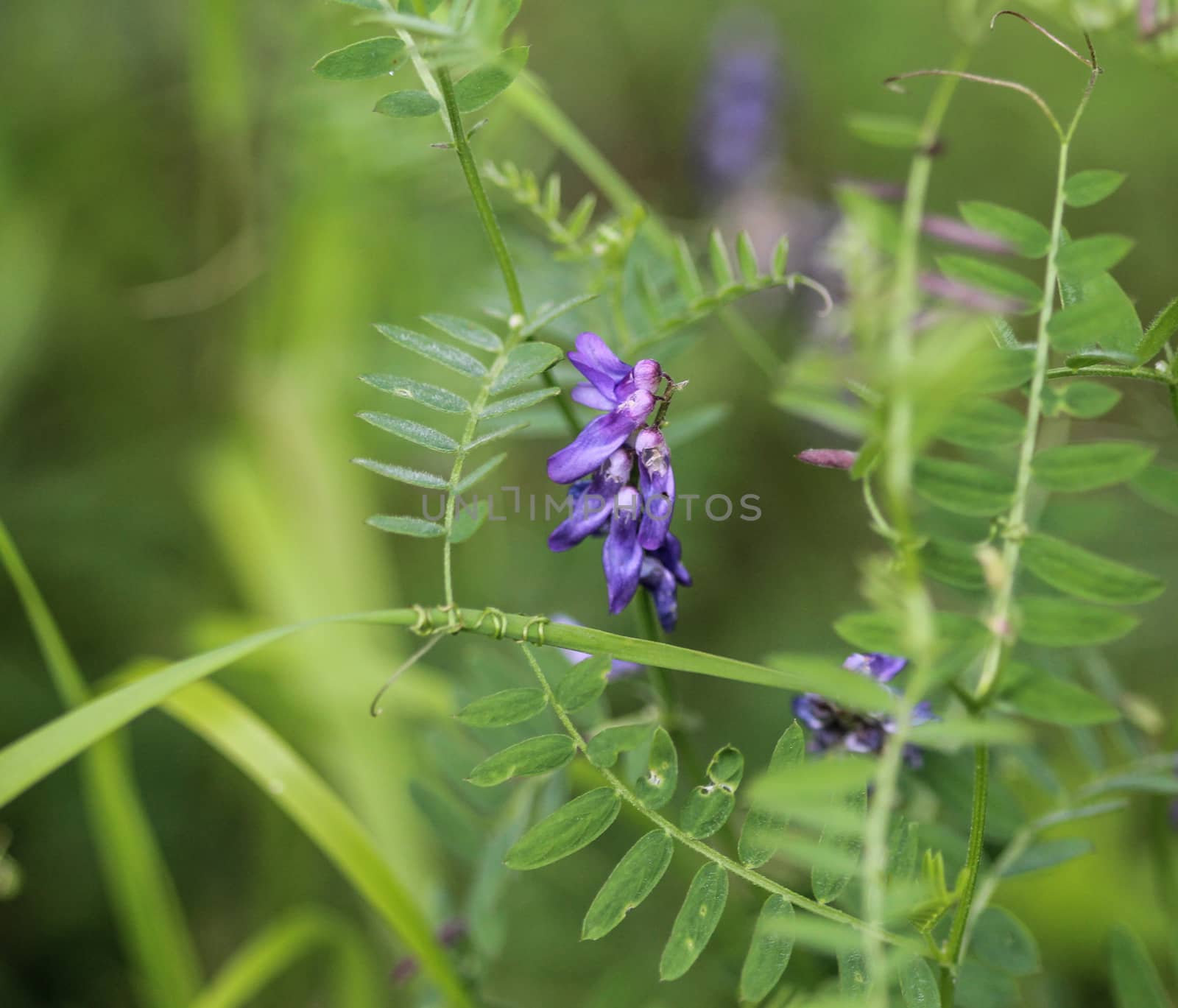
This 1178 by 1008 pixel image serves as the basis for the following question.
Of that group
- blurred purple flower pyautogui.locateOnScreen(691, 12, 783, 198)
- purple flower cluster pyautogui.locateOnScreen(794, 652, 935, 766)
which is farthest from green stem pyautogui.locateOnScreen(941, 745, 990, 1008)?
blurred purple flower pyautogui.locateOnScreen(691, 12, 783, 198)

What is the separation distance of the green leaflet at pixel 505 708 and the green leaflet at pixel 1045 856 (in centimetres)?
65

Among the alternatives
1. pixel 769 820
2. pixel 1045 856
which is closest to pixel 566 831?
pixel 769 820

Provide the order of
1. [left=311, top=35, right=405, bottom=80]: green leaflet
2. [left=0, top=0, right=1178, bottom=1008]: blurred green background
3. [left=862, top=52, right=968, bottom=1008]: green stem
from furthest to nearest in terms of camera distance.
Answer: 1. [left=0, top=0, right=1178, bottom=1008]: blurred green background
2. [left=311, top=35, right=405, bottom=80]: green leaflet
3. [left=862, top=52, right=968, bottom=1008]: green stem

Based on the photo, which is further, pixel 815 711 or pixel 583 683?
pixel 815 711

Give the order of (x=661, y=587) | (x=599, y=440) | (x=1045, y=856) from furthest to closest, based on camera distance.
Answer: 1. (x=1045, y=856)
2. (x=661, y=587)
3. (x=599, y=440)

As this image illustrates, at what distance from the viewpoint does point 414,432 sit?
1046 mm

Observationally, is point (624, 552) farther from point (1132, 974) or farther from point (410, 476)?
point (1132, 974)

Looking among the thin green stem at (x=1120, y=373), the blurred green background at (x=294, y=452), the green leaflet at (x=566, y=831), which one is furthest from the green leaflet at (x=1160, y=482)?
the blurred green background at (x=294, y=452)

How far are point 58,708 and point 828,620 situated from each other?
6.60ft

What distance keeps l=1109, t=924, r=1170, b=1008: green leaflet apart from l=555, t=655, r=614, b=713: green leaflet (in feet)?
2.45

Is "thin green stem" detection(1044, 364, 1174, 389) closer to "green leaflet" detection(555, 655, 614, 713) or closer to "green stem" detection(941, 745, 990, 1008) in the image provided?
"green stem" detection(941, 745, 990, 1008)

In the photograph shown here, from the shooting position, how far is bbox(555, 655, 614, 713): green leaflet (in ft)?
3.22

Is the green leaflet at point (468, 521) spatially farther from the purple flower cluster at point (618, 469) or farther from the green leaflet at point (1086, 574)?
the green leaflet at point (1086, 574)

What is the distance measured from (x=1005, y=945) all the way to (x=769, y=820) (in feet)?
1.40
